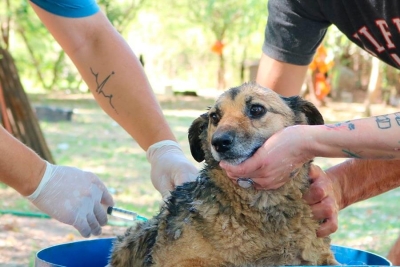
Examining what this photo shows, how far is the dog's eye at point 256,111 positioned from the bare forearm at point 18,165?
1098 millimetres

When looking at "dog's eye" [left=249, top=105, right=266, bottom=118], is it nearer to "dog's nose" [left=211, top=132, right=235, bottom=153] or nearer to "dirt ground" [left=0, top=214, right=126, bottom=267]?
"dog's nose" [left=211, top=132, right=235, bottom=153]

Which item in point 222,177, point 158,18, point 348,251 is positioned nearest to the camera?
point 222,177

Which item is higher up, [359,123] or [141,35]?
[359,123]

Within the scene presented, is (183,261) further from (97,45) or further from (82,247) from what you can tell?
(97,45)

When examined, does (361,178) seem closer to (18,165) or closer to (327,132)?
(327,132)

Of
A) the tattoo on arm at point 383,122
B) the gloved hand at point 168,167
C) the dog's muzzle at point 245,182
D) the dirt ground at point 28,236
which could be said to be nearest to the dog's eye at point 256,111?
the dog's muzzle at point 245,182

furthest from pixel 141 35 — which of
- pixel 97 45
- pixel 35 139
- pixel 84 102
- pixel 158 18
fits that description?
pixel 97 45

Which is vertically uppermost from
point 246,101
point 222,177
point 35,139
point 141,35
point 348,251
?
point 246,101

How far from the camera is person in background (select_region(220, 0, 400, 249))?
101 inches

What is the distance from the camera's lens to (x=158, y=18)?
27.5 metres

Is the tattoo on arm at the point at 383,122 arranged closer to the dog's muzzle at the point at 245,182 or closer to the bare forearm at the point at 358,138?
the bare forearm at the point at 358,138

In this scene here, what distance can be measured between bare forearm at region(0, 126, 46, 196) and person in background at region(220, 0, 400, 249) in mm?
1008

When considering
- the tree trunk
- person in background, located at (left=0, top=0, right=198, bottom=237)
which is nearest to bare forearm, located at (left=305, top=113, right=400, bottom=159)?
person in background, located at (left=0, top=0, right=198, bottom=237)

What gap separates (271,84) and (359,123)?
49.4 inches
